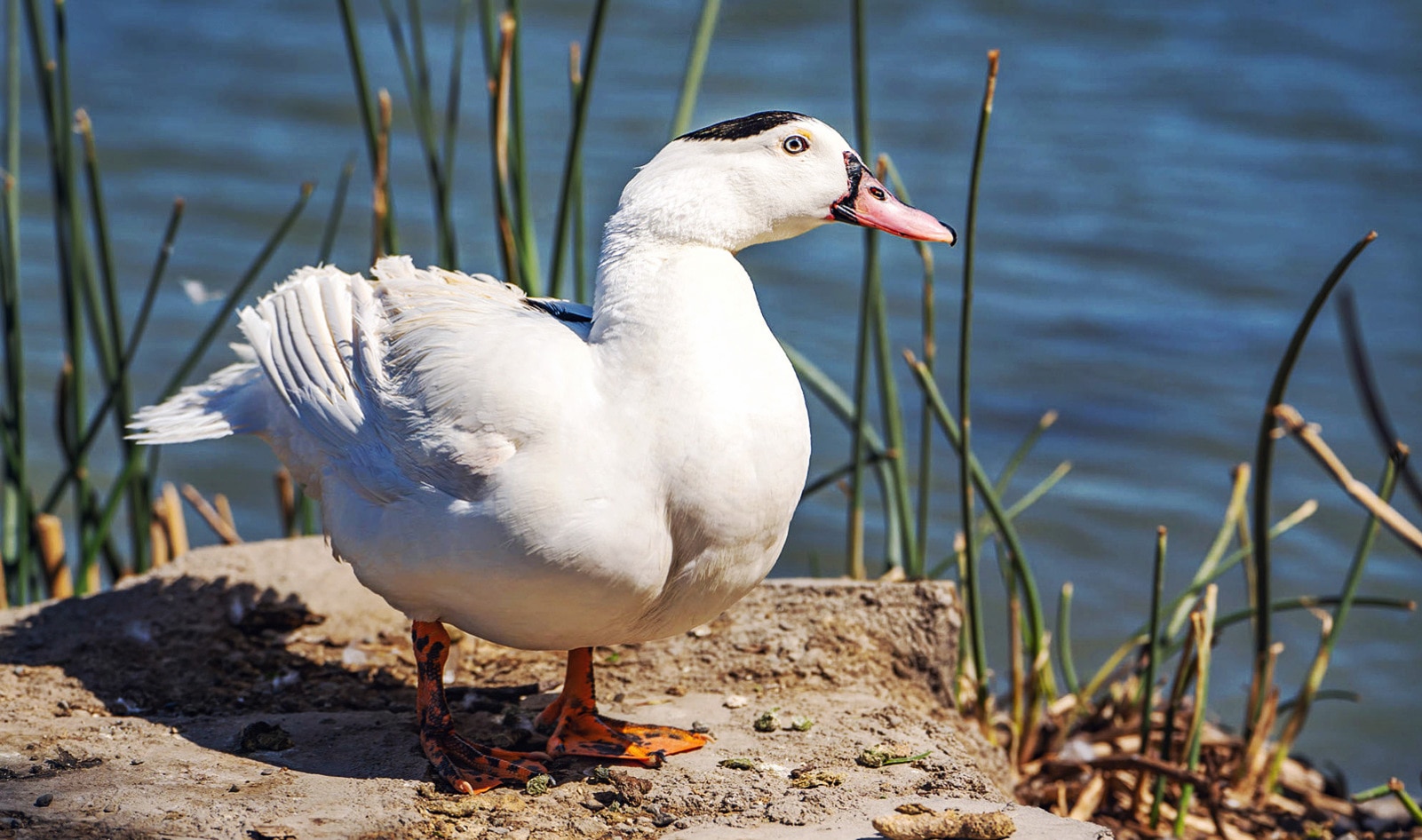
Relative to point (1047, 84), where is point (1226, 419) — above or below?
below

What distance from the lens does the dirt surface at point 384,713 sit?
8.36 ft

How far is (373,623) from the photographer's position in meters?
3.71

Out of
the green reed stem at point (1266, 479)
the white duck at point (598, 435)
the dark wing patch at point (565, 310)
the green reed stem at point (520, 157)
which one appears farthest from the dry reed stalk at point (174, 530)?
the green reed stem at point (1266, 479)

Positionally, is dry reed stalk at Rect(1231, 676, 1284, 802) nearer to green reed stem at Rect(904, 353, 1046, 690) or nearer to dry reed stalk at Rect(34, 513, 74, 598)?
green reed stem at Rect(904, 353, 1046, 690)

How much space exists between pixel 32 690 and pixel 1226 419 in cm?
548

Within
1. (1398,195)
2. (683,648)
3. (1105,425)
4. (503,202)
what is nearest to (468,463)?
(683,648)

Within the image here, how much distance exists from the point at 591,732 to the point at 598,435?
29.0 inches

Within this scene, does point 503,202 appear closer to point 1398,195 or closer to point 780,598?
point 780,598

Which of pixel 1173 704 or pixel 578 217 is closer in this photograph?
pixel 1173 704

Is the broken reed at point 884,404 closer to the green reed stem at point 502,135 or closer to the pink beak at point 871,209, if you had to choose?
the green reed stem at point 502,135

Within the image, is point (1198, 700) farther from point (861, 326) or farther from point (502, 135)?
point (502, 135)

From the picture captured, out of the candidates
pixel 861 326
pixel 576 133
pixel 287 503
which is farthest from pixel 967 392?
pixel 287 503

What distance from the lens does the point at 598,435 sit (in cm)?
254

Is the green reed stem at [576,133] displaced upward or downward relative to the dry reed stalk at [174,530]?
upward
